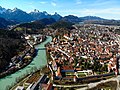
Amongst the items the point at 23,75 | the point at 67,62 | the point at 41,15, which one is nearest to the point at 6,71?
the point at 23,75

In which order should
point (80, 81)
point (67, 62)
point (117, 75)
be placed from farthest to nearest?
point (67, 62) → point (117, 75) → point (80, 81)

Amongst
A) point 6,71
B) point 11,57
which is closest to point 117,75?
point 6,71

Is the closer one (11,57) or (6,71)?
(6,71)

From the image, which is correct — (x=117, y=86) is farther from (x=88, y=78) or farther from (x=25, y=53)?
(x=25, y=53)

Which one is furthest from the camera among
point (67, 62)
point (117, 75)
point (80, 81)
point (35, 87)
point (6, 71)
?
point (67, 62)

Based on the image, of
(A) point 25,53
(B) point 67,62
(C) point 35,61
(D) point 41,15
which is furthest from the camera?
(D) point 41,15

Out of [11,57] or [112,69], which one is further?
[11,57]

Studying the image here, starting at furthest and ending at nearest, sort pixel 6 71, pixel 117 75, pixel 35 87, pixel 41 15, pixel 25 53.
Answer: pixel 41 15, pixel 25 53, pixel 6 71, pixel 117 75, pixel 35 87

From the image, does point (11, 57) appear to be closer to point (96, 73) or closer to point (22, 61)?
point (22, 61)
